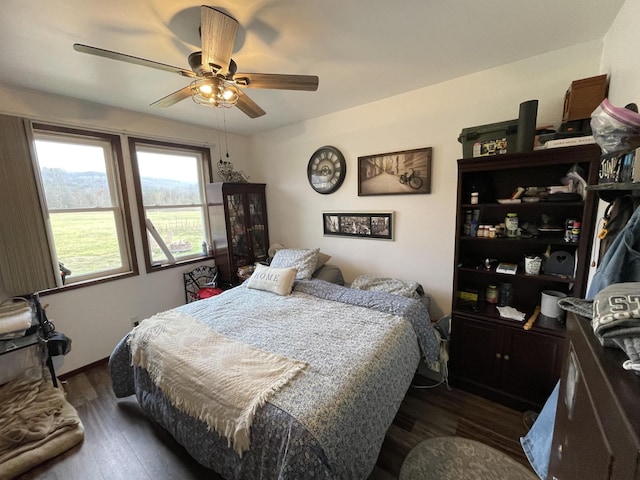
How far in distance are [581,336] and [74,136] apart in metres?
3.65

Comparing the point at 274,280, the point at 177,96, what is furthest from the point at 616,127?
the point at 274,280

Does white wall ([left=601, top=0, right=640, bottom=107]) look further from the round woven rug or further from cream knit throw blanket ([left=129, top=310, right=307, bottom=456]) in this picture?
cream knit throw blanket ([left=129, top=310, right=307, bottom=456])

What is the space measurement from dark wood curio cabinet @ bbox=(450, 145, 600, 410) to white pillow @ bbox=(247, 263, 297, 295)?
1473 millimetres

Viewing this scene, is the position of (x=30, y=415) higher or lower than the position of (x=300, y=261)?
lower

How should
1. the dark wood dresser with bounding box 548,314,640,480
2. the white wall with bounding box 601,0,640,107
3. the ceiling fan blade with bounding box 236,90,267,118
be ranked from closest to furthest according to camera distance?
the dark wood dresser with bounding box 548,314,640,480
the white wall with bounding box 601,0,640,107
the ceiling fan blade with bounding box 236,90,267,118

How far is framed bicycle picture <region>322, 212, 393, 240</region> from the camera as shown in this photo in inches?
105

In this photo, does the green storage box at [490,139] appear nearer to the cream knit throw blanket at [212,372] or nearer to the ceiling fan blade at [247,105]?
the ceiling fan blade at [247,105]

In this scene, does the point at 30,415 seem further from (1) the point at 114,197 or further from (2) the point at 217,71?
(2) the point at 217,71

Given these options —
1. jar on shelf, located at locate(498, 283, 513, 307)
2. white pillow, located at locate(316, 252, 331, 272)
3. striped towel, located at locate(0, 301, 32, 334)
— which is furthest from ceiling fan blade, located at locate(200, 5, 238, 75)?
jar on shelf, located at locate(498, 283, 513, 307)

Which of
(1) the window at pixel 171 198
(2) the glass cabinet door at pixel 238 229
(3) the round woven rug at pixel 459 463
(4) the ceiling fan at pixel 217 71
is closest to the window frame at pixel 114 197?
(1) the window at pixel 171 198

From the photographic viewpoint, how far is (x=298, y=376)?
1316 mm

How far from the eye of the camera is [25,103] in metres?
2.06

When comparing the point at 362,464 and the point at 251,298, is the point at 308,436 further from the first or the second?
the point at 251,298

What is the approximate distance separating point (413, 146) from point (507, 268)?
133 centimetres
